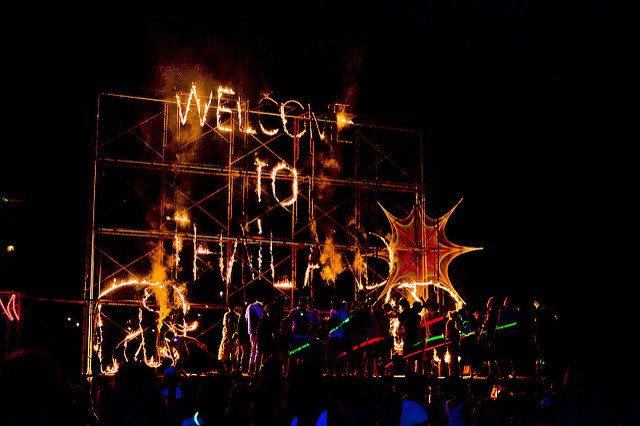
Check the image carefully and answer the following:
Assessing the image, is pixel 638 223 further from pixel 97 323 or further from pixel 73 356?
pixel 73 356

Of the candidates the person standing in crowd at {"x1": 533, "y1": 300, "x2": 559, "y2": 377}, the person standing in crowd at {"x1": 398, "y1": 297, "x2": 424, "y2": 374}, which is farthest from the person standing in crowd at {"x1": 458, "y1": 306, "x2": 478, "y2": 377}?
the person standing in crowd at {"x1": 533, "y1": 300, "x2": 559, "y2": 377}

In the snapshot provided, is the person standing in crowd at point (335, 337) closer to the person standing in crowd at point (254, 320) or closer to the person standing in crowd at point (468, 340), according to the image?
the person standing in crowd at point (254, 320)

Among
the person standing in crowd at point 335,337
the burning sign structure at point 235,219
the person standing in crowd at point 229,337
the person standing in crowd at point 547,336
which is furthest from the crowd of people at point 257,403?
the burning sign structure at point 235,219

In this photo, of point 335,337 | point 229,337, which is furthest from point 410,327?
point 229,337

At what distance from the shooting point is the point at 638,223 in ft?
53.4

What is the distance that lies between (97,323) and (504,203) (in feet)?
34.2

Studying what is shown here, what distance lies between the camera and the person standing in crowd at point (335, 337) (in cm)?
1284

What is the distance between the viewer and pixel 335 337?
1285cm

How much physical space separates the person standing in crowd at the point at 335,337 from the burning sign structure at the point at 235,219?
11.4 ft

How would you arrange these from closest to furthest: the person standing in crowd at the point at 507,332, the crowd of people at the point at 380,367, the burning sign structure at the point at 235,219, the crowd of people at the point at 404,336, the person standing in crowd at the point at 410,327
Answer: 1. the crowd of people at the point at 380,367
2. the crowd of people at the point at 404,336
3. the person standing in crowd at the point at 410,327
4. the person standing in crowd at the point at 507,332
5. the burning sign structure at the point at 235,219

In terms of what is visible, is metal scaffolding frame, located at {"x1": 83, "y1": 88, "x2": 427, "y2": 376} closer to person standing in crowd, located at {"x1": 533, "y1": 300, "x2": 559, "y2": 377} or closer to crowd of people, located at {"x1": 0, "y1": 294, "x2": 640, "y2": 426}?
crowd of people, located at {"x1": 0, "y1": 294, "x2": 640, "y2": 426}

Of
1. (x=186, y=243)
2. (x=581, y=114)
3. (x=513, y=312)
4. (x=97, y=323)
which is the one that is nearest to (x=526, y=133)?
(x=581, y=114)

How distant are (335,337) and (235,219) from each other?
541 centimetres

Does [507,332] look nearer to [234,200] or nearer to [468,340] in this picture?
[468,340]
